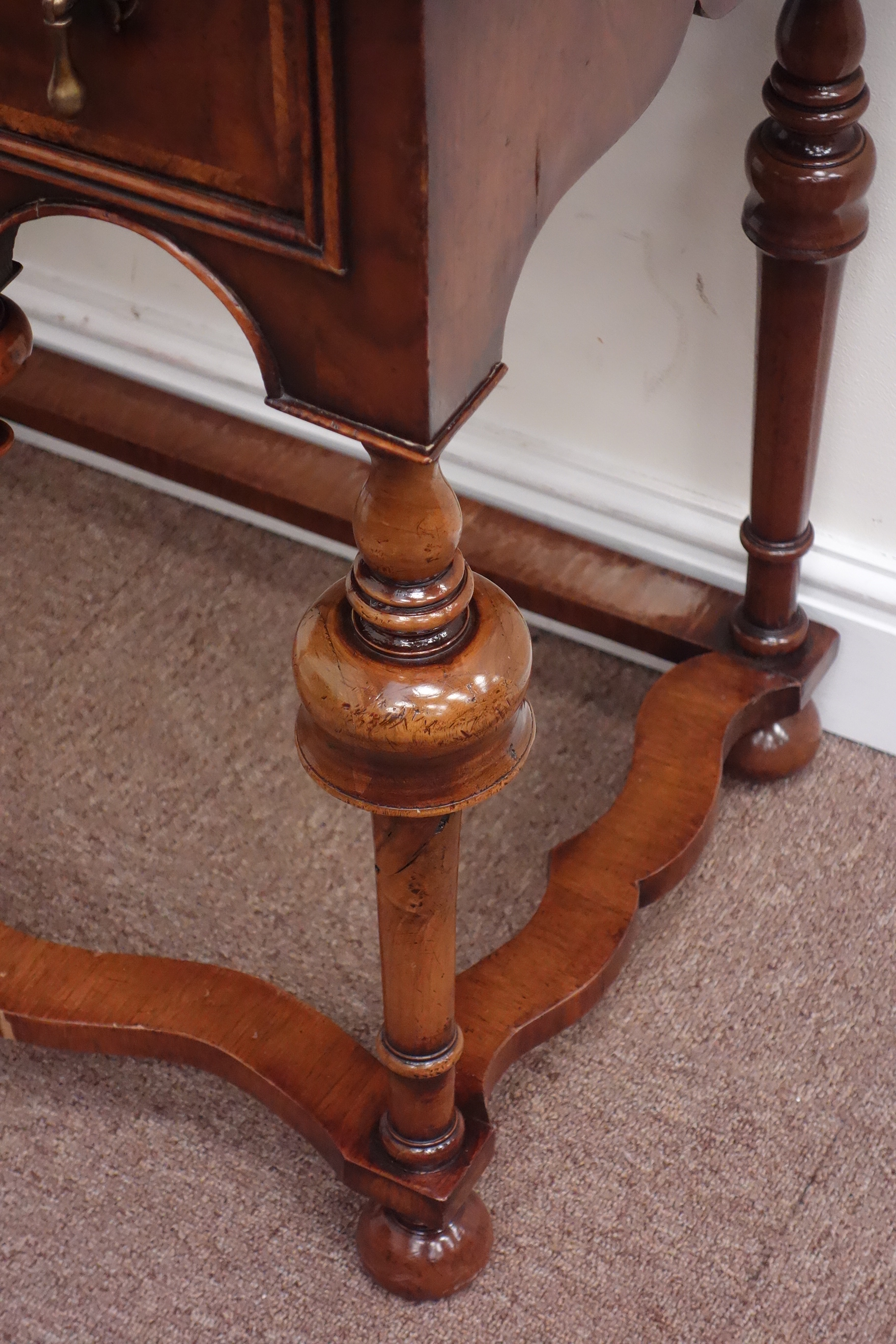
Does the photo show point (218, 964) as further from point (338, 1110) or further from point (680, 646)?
point (680, 646)

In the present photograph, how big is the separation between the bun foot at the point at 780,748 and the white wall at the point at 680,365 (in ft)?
0.16

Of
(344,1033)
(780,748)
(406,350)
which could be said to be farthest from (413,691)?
(780,748)

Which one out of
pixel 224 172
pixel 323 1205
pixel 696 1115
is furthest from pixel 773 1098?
pixel 224 172

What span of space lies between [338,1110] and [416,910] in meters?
0.19

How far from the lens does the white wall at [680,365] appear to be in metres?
0.83

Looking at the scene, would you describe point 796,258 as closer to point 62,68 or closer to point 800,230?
point 800,230

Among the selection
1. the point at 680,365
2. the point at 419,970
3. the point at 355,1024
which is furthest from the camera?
the point at 680,365

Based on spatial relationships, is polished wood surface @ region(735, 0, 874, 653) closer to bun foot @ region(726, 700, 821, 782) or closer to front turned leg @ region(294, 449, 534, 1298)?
bun foot @ region(726, 700, 821, 782)

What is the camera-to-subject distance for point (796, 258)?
755 mm

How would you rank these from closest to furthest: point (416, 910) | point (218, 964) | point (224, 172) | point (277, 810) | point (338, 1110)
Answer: point (224, 172) < point (416, 910) < point (338, 1110) < point (218, 964) < point (277, 810)

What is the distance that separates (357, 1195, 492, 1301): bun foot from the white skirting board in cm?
43

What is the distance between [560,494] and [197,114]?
0.62 meters

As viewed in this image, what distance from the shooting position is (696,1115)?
2.61ft

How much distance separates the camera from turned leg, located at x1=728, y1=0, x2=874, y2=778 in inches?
27.9
